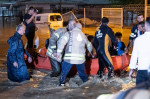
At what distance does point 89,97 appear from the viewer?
6.77 meters

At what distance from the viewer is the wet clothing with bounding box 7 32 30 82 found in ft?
25.2

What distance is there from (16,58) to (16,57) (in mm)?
24

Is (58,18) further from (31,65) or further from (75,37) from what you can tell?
(75,37)

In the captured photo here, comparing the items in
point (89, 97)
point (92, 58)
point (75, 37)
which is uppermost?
point (75, 37)

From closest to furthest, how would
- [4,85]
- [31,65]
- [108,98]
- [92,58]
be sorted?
[108,98] → [4,85] → [92,58] → [31,65]

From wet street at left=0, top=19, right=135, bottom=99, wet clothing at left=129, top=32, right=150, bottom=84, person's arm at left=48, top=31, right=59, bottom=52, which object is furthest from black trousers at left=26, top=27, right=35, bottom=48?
wet clothing at left=129, top=32, right=150, bottom=84

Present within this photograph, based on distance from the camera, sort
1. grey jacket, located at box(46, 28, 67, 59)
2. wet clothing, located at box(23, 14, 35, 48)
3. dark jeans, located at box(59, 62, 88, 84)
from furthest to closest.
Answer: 1. wet clothing, located at box(23, 14, 35, 48)
2. grey jacket, located at box(46, 28, 67, 59)
3. dark jeans, located at box(59, 62, 88, 84)

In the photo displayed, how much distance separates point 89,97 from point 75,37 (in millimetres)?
1409

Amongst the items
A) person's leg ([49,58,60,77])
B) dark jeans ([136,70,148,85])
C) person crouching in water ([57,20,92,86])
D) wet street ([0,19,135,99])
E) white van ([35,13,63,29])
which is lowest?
wet street ([0,19,135,99])

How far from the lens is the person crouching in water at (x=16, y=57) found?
25.1ft

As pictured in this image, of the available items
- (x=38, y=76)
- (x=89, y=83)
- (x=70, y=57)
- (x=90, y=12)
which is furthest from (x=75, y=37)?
(x=90, y=12)

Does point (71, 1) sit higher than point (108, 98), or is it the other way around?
point (71, 1)

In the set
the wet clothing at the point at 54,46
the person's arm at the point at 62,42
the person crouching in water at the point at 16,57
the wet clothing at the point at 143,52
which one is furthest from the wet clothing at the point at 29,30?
the wet clothing at the point at 143,52

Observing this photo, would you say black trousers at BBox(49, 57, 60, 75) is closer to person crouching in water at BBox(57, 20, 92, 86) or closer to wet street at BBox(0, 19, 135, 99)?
wet street at BBox(0, 19, 135, 99)
